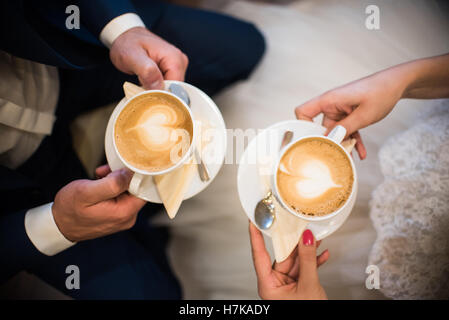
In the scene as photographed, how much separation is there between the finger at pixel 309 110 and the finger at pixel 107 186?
488 mm

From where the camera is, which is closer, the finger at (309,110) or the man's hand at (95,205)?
the man's hand at (95,205)

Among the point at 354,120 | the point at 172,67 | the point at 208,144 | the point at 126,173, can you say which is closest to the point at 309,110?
the point at 354,120

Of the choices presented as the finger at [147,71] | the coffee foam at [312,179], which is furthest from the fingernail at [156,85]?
the coffee foam at [312,179]

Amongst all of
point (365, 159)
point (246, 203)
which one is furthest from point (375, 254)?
point (246, 203)

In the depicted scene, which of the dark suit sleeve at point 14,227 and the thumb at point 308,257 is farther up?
the thumb at point 308,257

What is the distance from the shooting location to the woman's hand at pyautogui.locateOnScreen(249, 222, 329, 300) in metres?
0.72

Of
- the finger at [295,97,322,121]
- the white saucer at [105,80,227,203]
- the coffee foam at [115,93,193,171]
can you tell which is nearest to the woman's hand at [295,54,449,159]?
the finger at [295,97,322,121]

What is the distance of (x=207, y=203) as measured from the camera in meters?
0.98

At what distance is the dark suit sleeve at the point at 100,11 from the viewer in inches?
31.6

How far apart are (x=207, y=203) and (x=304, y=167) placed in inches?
16.1

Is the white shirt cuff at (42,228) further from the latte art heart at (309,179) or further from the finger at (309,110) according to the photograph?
the finger at (309,110)

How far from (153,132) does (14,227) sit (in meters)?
0.47

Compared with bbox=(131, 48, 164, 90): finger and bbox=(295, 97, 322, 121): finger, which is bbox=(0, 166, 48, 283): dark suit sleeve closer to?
bbox=(131, 48, 164, 90): finger
